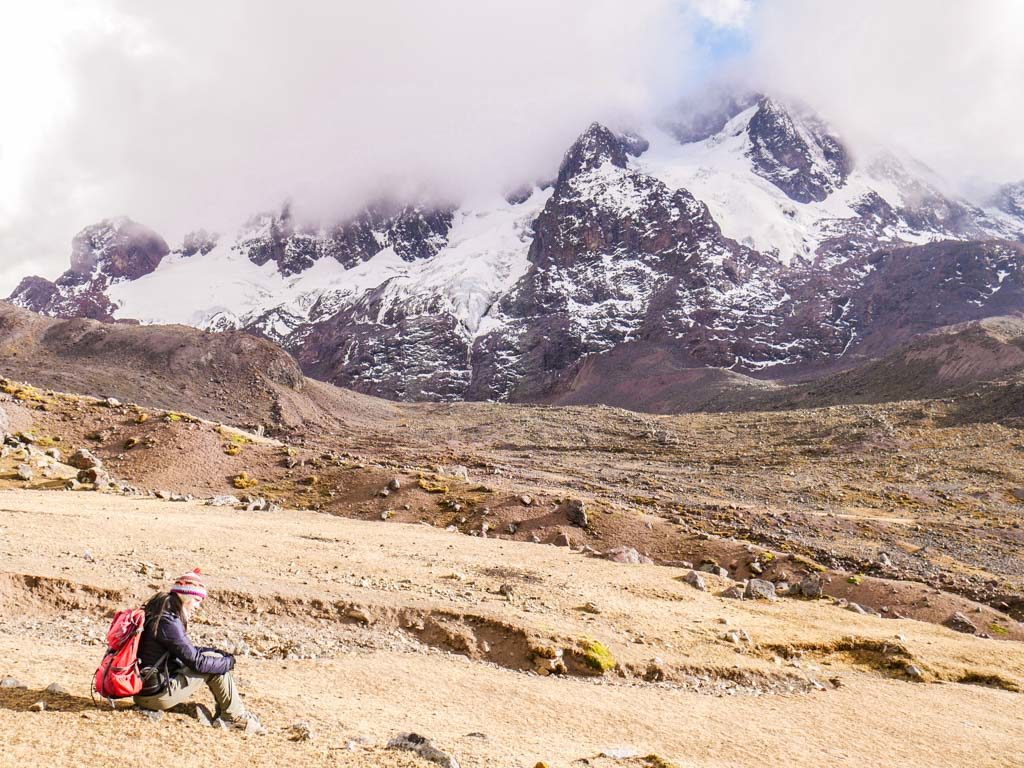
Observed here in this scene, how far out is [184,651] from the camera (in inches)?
257

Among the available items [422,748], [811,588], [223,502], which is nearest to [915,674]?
[811,588]

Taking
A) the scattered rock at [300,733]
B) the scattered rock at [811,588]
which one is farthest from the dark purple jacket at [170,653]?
the scattered rock at [811,588]

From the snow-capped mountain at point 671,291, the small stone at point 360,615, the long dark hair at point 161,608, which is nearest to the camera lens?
the long dark hair at point 161,608

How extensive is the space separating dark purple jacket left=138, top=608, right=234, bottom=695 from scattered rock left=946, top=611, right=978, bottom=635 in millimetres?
16789

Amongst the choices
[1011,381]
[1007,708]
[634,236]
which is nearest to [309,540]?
[1007,708]

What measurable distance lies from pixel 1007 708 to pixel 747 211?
181673 millimetres

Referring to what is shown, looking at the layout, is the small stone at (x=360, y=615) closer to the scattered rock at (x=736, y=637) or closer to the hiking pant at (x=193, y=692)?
the hiking pant at (x=193, y=692)

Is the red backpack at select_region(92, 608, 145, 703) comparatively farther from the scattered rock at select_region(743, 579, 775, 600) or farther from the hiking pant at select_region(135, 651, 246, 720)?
the scattered rock at select_region(743, 579, 775, 600)

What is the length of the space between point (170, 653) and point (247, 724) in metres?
0.99

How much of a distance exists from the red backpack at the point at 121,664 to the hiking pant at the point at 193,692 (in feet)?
0.77

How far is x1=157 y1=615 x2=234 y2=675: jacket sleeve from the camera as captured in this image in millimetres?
6523

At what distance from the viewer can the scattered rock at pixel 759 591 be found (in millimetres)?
17062

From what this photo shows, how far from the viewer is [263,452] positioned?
88.4ft

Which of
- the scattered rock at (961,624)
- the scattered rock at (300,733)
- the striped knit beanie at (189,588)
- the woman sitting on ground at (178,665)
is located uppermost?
the striped knit beanie at (189,588)
